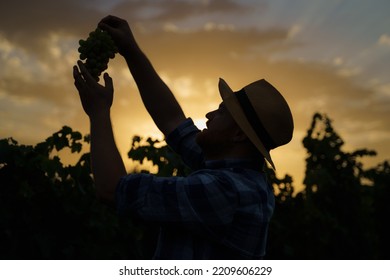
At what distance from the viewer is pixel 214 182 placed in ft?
8.66

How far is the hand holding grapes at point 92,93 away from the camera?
276cm

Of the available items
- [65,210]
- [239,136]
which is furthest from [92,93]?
[65,210]

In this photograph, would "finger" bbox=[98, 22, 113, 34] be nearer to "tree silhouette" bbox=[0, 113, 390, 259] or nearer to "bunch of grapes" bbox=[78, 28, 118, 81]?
"bunch of grapes" bbox=[78, 28, 118, 81]

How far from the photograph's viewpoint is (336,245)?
47.7 feet

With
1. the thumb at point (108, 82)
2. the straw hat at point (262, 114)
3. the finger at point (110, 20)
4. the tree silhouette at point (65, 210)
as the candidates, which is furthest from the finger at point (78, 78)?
the tree silhouette at point (65, 210)

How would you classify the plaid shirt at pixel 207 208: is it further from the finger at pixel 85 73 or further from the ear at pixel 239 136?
the finger at pixel 85 73

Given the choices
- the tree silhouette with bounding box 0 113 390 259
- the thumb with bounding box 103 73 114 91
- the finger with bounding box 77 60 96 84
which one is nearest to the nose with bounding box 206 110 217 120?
the thumb with bounding box 103 73 114 91

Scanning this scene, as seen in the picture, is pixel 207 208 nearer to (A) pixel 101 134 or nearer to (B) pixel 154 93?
(A) pixel 101 134

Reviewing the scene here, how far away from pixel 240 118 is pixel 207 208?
59cm
